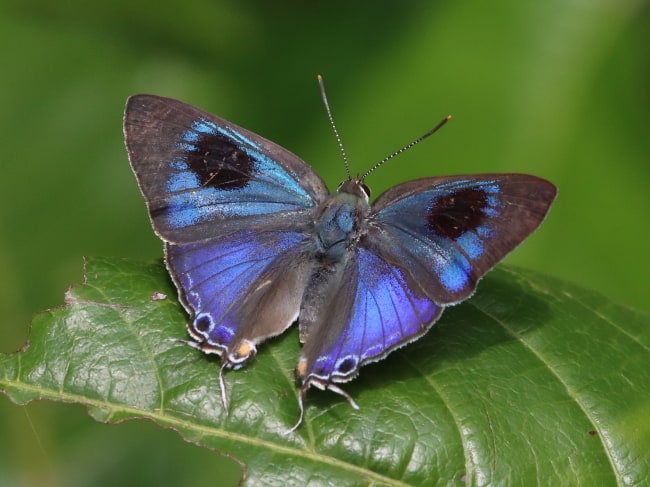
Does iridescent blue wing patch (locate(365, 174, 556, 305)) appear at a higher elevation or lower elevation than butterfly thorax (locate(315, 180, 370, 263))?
higher

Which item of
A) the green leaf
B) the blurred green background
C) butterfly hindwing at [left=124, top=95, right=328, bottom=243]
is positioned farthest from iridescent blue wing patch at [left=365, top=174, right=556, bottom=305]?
the blurred green background

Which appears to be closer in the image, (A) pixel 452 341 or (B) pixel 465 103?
(A) pixel 452 341

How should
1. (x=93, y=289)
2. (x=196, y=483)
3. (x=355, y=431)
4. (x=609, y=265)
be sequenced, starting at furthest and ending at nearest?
(x=609, y=265) < (x=196, y=483) < (x=93, y=289) < (x=355, y=431)

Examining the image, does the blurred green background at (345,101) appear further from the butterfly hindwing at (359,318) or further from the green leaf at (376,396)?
the butterfly hindwing at (359,318)

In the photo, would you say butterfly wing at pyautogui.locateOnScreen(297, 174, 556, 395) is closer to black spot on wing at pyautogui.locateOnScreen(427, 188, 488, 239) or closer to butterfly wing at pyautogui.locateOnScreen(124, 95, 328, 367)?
black spot on wing at pyautogui.locateOnScreen(427, 188, 488, 239)

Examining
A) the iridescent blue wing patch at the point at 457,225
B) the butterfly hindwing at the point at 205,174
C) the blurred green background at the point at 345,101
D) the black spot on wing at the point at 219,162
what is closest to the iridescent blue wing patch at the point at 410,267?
the iridescent blue wing patch at the point at 457,225

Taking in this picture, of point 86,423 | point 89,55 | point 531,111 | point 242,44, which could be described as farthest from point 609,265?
point 89,55

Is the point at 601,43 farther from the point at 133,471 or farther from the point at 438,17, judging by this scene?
the point at 133,471
